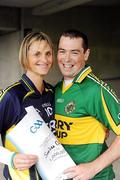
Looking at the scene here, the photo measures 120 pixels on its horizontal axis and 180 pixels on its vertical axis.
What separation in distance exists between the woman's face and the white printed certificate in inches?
12.1

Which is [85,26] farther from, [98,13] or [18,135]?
[18,135]

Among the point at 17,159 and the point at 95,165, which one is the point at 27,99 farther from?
the point at 95,165

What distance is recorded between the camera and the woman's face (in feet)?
8.02

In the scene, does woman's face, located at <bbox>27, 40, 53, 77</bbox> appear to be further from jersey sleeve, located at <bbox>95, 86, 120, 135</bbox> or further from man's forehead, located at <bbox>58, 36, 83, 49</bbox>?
jersey sleeve, located at <bbox>95, 86, 120, 135</bbox>

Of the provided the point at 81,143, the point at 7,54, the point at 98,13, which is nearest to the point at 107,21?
the point at 98,13

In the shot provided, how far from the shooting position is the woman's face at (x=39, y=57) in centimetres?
244

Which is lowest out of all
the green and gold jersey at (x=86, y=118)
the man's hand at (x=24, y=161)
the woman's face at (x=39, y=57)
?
the man's hand at (x=24, y=161)

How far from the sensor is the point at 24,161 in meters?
2.26

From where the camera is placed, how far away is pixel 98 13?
40.8 feet

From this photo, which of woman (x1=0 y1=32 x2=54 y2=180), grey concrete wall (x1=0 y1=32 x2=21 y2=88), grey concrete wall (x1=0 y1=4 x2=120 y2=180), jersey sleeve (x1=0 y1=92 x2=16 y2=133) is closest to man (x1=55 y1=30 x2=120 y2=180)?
woman (x1=0 y1=32 x2=54 y2=180)

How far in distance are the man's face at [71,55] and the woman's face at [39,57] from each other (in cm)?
14

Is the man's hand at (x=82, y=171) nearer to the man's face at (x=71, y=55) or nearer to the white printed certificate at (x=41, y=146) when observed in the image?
the white printed certificate at (x=41, y=146)

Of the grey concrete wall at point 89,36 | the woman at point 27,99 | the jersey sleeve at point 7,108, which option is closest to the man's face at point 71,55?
the woman at point 27,99

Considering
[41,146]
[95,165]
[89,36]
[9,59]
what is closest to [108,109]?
[95,165]
